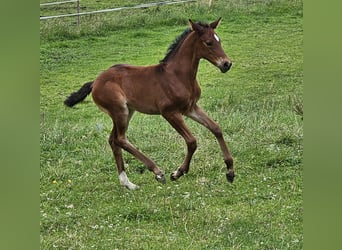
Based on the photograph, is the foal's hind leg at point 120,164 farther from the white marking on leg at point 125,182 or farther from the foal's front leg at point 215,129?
the foal's front leg at point 215,129

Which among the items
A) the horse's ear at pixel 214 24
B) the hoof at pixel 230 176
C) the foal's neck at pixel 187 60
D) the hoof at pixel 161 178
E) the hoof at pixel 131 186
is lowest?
the hoof at pixel 131 186

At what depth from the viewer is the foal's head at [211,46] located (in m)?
3.37

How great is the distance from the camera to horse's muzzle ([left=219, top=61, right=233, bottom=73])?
3.37m

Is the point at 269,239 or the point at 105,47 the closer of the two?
the point at 269,239

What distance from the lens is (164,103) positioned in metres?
3.45

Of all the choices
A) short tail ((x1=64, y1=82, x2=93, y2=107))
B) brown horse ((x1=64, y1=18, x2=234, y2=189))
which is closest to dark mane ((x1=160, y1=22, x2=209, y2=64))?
brown horse ((x1=64, y1=18, x2=234, y2=189))

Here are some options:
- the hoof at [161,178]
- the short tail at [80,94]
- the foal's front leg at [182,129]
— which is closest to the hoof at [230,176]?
the foal's front leg at [182,129]

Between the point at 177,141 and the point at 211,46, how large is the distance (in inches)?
20.8

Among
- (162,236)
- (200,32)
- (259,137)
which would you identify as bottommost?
(162,236)

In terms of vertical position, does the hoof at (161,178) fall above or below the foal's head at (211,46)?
below
